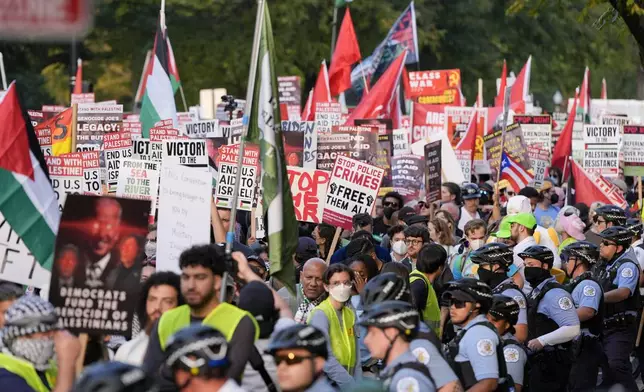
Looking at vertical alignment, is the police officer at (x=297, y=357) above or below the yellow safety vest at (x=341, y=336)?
above

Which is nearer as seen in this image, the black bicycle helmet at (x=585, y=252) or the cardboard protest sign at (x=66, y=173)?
the black bicycle helmet at (x=585, y=252)

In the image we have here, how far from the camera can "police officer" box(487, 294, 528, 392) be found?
9031 millimetres

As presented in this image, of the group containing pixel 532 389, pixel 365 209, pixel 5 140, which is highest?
pixel 5 140

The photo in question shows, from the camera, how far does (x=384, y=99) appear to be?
2414 cm

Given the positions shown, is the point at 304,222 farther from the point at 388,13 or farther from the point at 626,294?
the point at 388,13

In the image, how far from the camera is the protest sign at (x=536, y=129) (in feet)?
81.0

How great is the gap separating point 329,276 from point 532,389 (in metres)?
2.33

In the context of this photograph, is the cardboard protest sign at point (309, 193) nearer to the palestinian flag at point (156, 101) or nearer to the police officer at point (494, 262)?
the police officer at point (494, 262)

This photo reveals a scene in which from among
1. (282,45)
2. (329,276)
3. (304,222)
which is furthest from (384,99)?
(282,45)

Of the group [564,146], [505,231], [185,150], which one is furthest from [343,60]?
[505,231]

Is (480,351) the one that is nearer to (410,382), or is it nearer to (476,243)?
(410,382)

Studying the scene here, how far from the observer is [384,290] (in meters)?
7.65

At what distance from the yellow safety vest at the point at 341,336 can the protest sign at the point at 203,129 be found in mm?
10120

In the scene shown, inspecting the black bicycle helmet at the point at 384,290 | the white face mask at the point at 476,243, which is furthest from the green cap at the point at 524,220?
the black bicycle helmet at the point at 384,290
